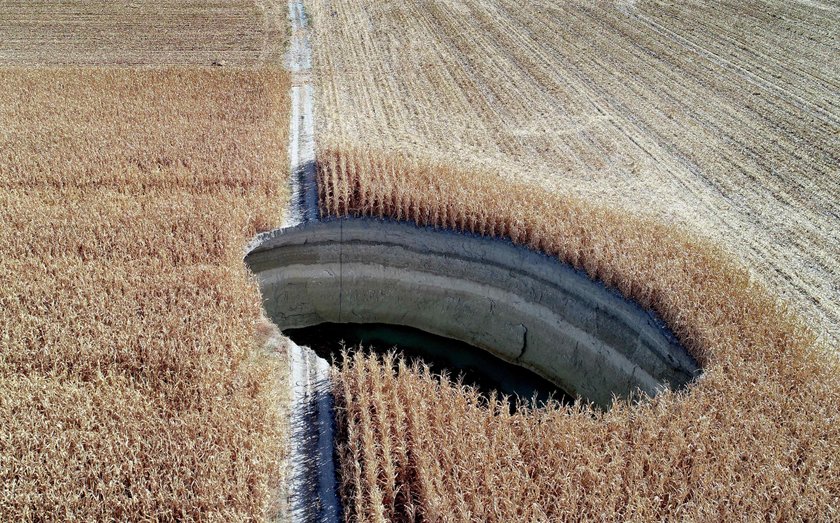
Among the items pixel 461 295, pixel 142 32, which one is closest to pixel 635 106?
pixel 461 295

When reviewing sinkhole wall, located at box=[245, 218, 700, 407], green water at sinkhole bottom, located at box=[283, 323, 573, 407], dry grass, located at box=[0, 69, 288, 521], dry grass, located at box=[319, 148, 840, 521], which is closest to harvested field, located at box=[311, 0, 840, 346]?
dry grass, located at box=[319, 148, 840, 521]

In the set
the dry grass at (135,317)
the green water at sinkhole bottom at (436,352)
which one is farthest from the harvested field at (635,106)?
the green water at sinkhole bottom at (436,352)

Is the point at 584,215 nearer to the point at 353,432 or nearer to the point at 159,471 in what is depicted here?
the point at 353,432

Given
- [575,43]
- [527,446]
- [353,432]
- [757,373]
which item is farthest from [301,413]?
[575,43]

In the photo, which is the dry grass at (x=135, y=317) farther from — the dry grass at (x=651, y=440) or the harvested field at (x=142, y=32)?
the harvested field at (x=142, y=32)

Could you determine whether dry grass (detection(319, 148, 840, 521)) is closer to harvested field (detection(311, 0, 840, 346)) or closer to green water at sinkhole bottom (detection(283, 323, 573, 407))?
harvested field (detection(311, 0, 840, 346))
